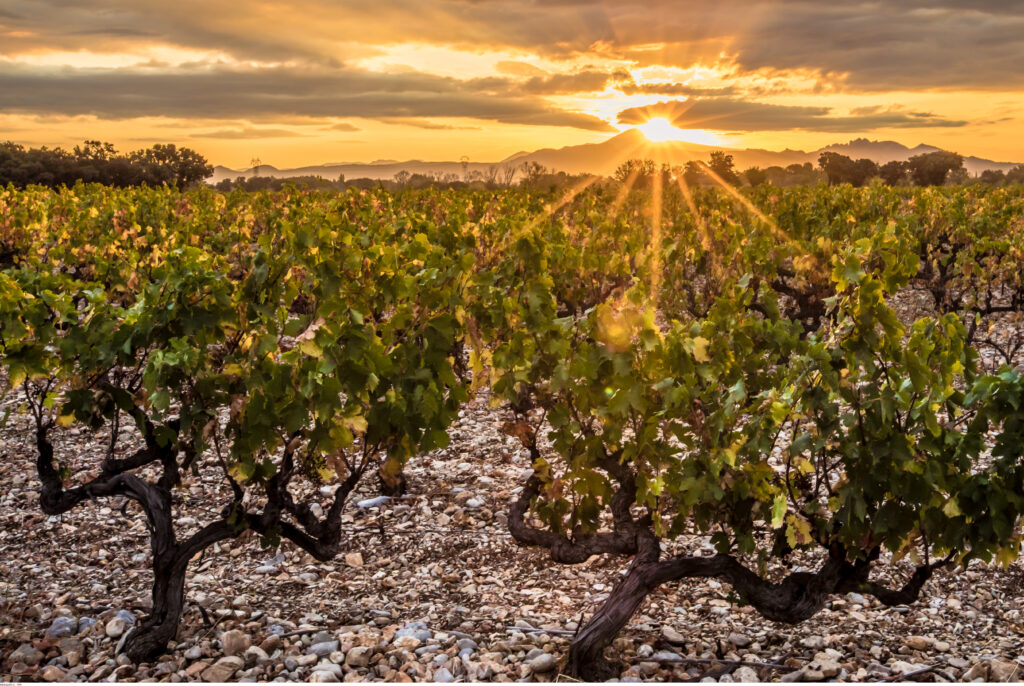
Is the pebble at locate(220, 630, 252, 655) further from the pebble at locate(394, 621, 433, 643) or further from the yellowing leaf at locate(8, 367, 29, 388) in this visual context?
the yellowing leaf at locate(8, 367, 29, 388)

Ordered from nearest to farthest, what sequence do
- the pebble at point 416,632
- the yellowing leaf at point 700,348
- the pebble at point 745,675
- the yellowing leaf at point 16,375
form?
the yellowing leaf at point 700,348, the pebble at point 745,675, the yellowing leaf at point 16,375, the pebble at point 416,632

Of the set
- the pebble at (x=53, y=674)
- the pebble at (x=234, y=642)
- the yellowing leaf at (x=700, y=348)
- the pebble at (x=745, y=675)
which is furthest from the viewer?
the pebble at (x=234, y=642)

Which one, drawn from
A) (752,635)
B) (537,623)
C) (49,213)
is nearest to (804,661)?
(752,635)

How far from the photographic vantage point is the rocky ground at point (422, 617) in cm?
446

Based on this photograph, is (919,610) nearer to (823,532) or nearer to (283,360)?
(823,532)

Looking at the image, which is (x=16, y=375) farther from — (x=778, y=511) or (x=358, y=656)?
(x=778, y=511)

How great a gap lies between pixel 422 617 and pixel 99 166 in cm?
5913

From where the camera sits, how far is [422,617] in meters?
5.13

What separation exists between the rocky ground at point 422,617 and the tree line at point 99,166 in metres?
45.4

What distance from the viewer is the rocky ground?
4457 mm

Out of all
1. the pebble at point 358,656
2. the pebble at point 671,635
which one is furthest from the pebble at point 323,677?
the pebble at point 671,635

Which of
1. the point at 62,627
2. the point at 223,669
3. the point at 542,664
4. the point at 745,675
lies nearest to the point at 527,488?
the point at 542,664

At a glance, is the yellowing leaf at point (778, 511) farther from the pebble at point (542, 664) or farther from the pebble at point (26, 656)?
the pebble at point (26, 656)

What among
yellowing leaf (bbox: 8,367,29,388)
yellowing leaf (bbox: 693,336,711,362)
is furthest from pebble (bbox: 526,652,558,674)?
yellowing leaf (bbox: 8,367,29,388)
